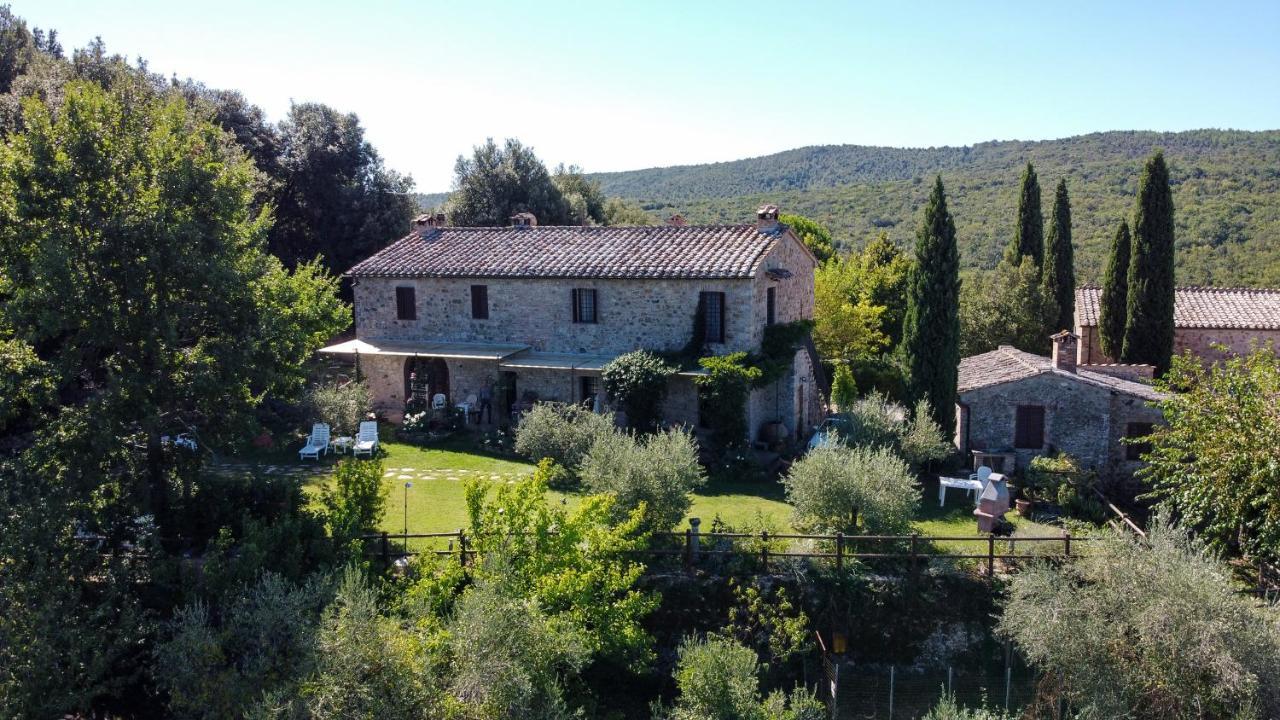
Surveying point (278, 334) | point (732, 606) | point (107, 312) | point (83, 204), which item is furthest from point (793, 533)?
point (83, 204)

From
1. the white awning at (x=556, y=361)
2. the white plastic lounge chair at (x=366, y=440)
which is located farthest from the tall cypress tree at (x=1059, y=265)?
the white plastic lounge chair at (x=366, y=440)

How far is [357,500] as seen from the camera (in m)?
14.1

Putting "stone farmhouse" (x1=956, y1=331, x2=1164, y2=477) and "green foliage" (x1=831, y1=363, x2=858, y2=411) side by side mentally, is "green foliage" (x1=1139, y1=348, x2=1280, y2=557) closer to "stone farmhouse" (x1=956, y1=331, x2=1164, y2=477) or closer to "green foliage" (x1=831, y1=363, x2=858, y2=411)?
"stone farmhouse" (x1=956, y1=331, x2=1164, y2=477)

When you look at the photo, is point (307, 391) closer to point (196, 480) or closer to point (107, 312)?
point (196, 480)

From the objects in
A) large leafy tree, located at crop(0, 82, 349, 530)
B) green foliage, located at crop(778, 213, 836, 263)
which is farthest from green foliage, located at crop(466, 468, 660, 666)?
green foliage, located at crop(778, 213, 836, 263)

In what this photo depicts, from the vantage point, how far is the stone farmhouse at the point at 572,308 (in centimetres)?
2223

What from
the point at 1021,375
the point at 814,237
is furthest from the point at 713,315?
the point at 814,237

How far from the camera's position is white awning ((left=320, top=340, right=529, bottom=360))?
23250 mm

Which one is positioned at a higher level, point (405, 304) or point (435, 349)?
point (405, 304)

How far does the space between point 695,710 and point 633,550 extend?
3394mm

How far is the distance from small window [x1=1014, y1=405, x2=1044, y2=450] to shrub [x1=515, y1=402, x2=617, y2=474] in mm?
9669

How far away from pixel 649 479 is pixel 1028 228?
87.1 feet

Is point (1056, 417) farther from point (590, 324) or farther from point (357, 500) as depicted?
point (357, 500)

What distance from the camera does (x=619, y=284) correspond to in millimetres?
23125
